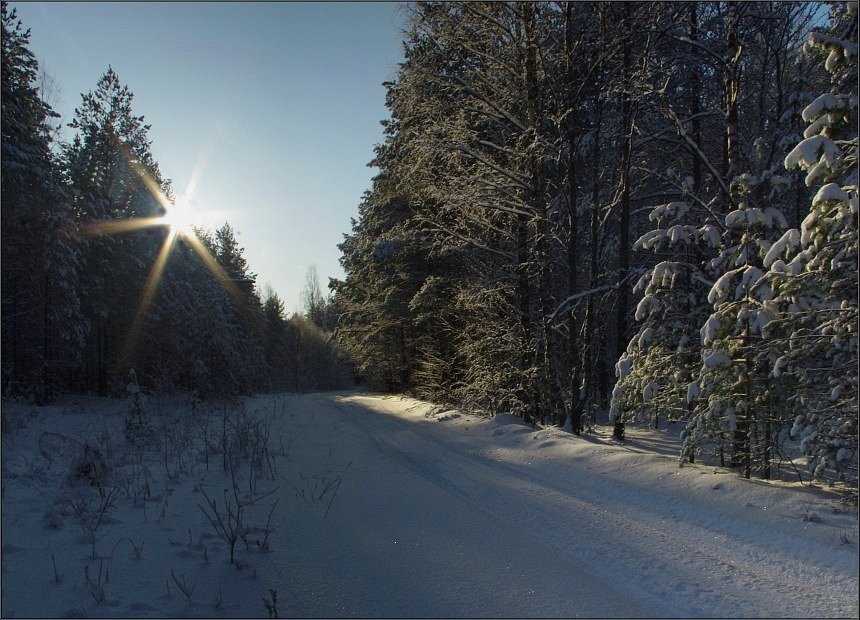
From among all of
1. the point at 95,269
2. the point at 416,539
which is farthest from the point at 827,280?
the point at 95,269

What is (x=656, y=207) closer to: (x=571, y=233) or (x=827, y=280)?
(x=571, y=233)

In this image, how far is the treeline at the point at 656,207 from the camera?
4.59m

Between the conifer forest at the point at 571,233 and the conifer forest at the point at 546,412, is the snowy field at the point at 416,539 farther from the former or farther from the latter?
the conifer forest at the point at 571,233

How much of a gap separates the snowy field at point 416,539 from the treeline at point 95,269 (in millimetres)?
12193

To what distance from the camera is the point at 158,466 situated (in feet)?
22.1

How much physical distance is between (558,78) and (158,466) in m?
9.99

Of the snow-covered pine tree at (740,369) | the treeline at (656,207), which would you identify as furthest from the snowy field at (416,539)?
the treeline at (656,207)

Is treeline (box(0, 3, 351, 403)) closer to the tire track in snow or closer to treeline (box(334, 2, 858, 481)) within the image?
treeline (box(334, 2, 858, 481))

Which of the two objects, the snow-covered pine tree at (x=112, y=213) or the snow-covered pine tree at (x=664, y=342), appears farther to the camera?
the snow-covered pine tree at (x=112, y=213)

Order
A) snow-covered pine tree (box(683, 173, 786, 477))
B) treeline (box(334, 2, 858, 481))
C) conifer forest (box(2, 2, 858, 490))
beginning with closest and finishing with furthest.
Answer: treeline (box(334, 2, 858, 481)) → conifer forest (box(2, 2, 858, 490)) → snow-covered pine tree (box(683, 173, 786, 477))

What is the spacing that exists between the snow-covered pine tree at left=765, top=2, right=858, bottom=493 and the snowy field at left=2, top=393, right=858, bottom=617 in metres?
0.68

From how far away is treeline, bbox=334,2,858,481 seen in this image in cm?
459

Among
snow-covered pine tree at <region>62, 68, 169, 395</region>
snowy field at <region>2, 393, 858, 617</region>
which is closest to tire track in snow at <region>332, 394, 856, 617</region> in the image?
snowy field at <region>2, 393, 858, 617</region>

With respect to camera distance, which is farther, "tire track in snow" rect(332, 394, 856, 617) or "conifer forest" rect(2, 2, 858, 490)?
"conifer forest" rect(2, 2, 858, 490)
